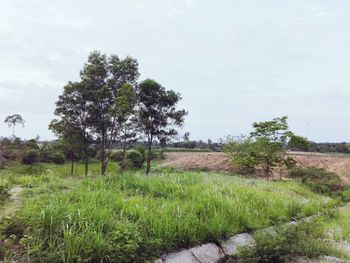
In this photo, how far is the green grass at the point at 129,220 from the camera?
2.72 metres

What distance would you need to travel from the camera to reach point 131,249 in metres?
2.81

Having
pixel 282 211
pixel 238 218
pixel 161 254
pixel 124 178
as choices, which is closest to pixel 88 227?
pixel 161 254

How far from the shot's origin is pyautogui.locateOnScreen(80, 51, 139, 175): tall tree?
50.2 ft

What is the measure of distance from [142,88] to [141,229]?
12.9 m

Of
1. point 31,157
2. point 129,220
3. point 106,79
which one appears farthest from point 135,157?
point 129,220

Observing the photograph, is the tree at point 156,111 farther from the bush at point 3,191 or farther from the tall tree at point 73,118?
the bush at point 3,191

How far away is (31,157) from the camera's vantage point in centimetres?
2506

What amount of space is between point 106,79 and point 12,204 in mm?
12375

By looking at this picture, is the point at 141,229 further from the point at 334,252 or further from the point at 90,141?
the point at 90,141

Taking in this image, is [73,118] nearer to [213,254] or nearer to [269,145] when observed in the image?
[269,145]

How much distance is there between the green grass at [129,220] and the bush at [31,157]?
21711 millimetres

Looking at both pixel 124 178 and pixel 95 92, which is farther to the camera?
pixel 95 92

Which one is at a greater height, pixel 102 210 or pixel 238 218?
pixel 102 210

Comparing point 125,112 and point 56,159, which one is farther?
point 56,159
